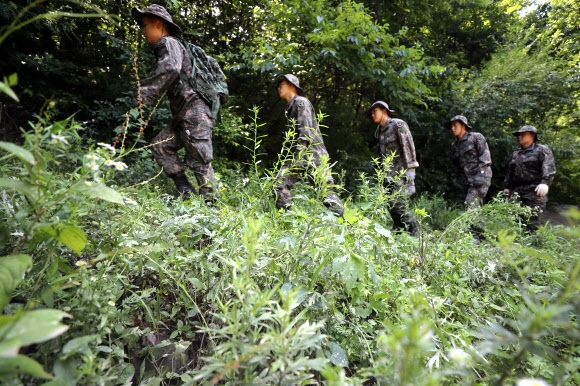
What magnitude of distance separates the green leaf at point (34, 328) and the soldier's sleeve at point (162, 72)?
283 cm

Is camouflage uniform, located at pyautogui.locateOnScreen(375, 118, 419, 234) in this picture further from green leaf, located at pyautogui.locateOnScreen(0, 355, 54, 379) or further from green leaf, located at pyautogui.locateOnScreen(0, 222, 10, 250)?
green leaf, located at pyautogui.locateOnScreen(0, 355, 54, 379)

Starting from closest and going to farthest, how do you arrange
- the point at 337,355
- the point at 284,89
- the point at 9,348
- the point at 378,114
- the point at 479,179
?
the point at 9,348
the point at 337,355
the point at 284,89
the point at 378,114
the point at 479,179

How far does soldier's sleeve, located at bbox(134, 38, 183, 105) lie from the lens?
3271 millimetres

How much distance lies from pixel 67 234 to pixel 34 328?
0.56 meters

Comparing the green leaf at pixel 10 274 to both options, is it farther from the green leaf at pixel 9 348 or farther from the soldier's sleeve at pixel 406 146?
the soldier's sleeve at pixel 406 146

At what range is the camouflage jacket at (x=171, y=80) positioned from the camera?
3295 mm

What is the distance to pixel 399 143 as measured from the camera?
4.96m

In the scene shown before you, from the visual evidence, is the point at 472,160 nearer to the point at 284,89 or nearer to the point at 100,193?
the point at 284,89

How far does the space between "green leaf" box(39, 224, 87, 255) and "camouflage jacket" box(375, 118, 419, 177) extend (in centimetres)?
427

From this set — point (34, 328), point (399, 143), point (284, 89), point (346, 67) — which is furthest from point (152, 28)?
point (346, 67)

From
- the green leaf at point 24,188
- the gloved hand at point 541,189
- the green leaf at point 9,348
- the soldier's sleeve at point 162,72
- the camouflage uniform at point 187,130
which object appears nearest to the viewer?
the green leaf at point 9,348

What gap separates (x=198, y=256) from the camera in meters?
1.62

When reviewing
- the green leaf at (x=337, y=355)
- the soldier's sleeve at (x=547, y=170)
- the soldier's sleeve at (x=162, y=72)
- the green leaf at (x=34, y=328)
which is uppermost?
the soldier's sleeve at (x=162, y=72)

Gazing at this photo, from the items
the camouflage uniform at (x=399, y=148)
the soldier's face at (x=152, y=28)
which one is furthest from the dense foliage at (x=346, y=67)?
the camouflage uniform at (x=399, y=148)
